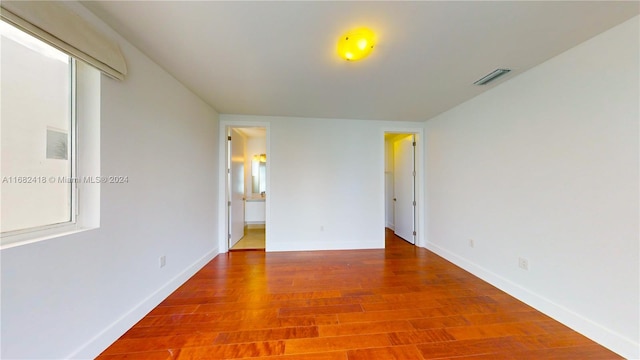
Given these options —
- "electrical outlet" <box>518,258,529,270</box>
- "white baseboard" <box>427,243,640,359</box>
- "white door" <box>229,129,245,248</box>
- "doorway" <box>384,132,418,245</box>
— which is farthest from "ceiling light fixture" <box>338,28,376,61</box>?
"white baseboard" <box>427,243,640,359</box>

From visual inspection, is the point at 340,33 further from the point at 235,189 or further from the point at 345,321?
the point at 235,189

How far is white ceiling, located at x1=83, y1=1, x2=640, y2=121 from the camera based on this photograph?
1358mm

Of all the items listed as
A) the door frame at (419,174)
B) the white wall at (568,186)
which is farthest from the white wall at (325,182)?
the white wall at (568,186)

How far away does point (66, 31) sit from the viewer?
1.22m

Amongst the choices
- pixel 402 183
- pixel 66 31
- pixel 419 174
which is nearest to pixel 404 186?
pixel 402 183

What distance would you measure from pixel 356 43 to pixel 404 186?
3276 millimetres

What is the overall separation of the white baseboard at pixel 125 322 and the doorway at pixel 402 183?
3768 mm

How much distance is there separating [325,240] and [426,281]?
5.55ft

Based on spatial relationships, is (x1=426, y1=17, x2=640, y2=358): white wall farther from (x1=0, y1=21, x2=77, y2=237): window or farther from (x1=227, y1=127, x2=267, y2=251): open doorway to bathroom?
(x1=0, y1=21, x2=77, y2=237): window

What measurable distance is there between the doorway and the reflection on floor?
113 inches

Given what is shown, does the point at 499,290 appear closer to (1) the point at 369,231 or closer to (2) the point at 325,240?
(1) the point at 369,231

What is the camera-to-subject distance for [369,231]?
3.80 meters

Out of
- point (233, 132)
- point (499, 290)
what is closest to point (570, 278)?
point (499, 290)

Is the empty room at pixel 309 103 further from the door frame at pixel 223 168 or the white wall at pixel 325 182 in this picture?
the white wall at pixel 325 182
